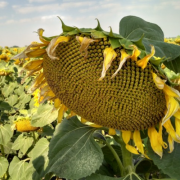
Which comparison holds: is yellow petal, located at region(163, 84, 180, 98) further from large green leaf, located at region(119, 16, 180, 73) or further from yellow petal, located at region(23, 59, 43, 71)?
yellow petal, located at region(23, 59, 43, 71)

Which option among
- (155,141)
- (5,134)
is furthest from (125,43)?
(5,134)

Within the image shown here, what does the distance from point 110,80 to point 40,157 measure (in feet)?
2.78

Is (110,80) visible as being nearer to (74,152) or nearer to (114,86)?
(114,86)

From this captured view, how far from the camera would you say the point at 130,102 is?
2.72 feet

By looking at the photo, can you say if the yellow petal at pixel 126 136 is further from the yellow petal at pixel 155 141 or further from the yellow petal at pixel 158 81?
the yellow petal at pixel 158 81

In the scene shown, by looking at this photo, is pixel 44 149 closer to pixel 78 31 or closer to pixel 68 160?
pixel 68 160

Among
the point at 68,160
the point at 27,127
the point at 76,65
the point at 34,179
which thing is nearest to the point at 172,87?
the point at 76,65

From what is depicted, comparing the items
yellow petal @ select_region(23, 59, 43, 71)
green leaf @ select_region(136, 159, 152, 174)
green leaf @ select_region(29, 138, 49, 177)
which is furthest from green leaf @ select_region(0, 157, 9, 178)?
yellow petal @ select_region(23, 59, 43, 71)

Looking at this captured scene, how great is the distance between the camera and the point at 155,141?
0.94m

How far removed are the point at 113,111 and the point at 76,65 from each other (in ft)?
0.61

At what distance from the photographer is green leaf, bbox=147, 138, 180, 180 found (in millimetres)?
890

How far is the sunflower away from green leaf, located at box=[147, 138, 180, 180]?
0.03 metres

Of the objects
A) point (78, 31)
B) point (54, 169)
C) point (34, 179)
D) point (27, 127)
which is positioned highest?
point (78, 31)

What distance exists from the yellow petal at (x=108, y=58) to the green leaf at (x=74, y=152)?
38 cm
